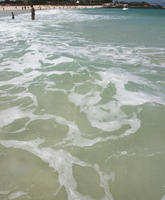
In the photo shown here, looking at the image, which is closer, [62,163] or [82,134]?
[62,163]

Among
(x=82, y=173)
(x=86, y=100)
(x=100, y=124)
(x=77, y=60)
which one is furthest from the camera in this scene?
(x=77, y=60)

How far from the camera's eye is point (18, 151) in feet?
10.8

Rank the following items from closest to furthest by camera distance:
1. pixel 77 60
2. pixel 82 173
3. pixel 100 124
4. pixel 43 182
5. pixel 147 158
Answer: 1. pixel 43 182
2. pixel 82 173
3. pixel 147 158
4. pixel 100 124
5. pixel 77 60

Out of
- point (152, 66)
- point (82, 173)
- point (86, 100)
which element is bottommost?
point (82, 173)

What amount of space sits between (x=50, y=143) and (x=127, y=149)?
1621 millimetres

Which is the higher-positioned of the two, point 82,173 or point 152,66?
point 152,66

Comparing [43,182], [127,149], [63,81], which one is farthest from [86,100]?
[43,182]

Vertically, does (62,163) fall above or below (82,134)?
below

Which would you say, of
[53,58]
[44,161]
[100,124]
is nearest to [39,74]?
[53,58]

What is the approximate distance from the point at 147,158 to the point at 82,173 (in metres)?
1.30

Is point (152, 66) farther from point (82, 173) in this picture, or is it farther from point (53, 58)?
point (82, 173)

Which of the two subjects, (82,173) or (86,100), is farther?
(86,100)

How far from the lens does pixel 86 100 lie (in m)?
5.15

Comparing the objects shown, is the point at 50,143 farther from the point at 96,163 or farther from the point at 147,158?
the point at 147,158
